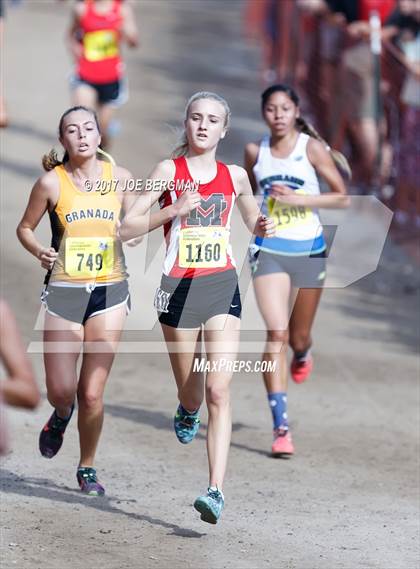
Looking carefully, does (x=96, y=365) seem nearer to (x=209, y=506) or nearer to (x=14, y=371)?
(x=209, y=506)

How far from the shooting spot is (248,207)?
694 cm

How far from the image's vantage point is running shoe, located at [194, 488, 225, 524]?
21.1 ft

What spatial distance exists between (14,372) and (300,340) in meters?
4.34

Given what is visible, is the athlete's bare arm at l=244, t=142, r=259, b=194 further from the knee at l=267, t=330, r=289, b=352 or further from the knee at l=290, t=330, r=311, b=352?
the knee at l=290, t=330, r=311, b=352

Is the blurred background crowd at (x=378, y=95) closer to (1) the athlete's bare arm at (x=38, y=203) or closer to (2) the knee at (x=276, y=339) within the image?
(2) the knee at (x=276, y=339)

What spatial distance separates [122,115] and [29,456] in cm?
1132

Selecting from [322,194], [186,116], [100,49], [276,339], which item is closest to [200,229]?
[186,116]

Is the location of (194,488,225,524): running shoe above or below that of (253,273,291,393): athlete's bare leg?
below

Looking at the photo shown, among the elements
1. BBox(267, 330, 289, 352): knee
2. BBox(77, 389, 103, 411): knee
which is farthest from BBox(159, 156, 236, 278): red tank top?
BBox(267, 330, 289, 352): knee

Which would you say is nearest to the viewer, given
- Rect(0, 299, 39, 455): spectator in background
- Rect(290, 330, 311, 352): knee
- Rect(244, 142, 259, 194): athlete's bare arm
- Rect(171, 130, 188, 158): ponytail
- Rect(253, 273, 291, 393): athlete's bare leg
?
Rect(0, 299, 39, 455): spectator in background

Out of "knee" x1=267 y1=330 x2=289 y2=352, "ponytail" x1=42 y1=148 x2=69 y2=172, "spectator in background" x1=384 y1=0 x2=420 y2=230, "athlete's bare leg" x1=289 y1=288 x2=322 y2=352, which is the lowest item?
"knee" x1=267 y1=330 x2=289 y2=352

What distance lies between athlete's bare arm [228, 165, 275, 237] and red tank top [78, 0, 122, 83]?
731 cm

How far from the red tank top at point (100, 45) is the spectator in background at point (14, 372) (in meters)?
9.62

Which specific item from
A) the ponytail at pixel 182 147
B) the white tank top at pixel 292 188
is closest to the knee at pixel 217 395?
the ponytail at pixel 182 147
